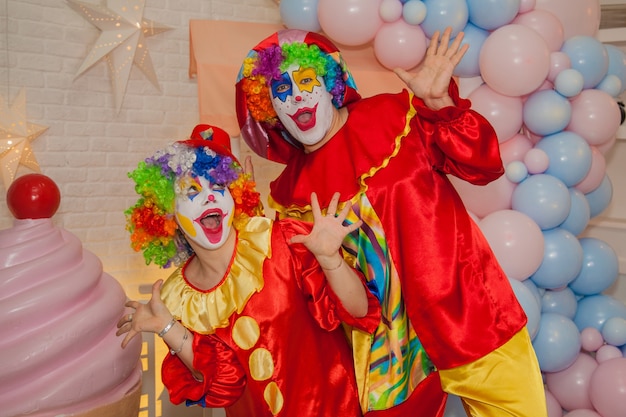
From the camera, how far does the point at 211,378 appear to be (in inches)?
71.4

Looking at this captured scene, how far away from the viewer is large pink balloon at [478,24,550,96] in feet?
8.34

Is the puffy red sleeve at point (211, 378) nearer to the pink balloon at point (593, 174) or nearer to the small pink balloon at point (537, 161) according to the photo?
the small pink balloon at point (537, 161)

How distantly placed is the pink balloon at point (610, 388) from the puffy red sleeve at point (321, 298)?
4.86 ft

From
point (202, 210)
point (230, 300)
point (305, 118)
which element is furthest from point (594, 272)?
point (202, 210)

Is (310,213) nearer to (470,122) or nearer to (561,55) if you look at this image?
(470,122)

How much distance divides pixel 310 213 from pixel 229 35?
4.27 ft

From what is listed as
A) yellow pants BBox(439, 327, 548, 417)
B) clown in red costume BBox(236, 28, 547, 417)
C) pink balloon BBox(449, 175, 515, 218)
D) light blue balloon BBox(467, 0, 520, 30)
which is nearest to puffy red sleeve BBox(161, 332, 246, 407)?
clown in red costume BBox(236, 28, 547, 417)

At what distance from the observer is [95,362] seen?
2006 mm

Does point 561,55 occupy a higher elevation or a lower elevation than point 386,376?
higher

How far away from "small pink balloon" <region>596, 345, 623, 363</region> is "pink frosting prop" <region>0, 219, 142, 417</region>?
7.21 feet

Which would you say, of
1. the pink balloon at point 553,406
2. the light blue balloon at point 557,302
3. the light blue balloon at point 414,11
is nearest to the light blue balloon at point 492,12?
the light blue balloon at point 414,11

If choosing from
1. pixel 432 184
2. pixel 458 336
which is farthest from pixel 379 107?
pixel 458 336

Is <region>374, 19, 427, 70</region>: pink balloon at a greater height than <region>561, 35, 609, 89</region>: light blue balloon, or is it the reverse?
<region>374, 19, 427, 70</region>: pink balloon

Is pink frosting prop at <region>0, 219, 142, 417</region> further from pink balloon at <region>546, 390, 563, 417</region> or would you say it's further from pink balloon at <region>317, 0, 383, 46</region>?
pink balloon at <region>546, 390, 563, 417</region>
